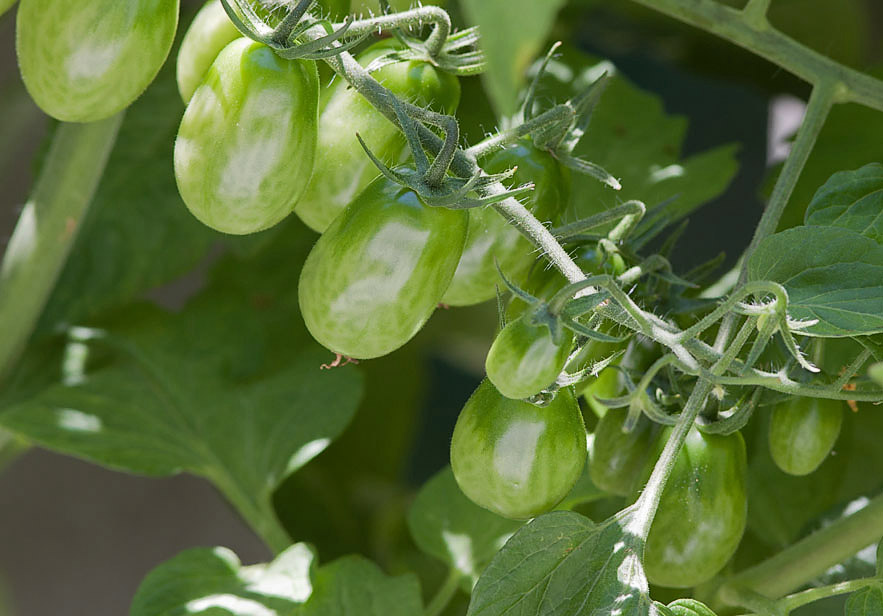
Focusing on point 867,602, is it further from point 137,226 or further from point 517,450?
point 137,226

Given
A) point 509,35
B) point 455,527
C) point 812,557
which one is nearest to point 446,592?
point 455,527

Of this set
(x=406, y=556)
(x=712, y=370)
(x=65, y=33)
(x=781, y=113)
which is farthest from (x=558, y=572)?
(x=781, y=113)

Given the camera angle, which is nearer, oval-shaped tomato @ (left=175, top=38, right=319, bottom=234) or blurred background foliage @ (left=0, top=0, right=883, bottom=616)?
oval-shaped tomato @ (left=175, top=38, right=319, bottom=234)

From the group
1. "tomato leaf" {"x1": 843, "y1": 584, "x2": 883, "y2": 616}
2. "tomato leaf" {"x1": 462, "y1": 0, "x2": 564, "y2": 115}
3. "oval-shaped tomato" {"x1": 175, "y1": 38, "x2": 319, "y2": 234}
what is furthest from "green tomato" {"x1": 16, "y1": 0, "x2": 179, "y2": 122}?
"tomato leaf" {"x1": 843, "y1": 584, "x2": 883, "y2": 616}

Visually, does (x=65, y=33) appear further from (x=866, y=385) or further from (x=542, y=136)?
(x=866, y=385)

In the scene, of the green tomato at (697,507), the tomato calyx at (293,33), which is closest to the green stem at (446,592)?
the green tomato at (697,507)

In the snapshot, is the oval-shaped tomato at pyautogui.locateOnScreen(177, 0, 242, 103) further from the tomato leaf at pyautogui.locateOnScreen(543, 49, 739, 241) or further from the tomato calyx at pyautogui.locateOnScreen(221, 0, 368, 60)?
the tomato leaf at pyautogui.locateOnScreen(543, 49, 739, 241)
